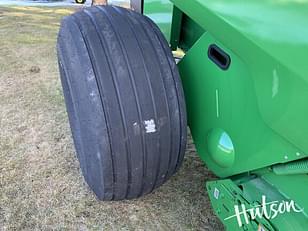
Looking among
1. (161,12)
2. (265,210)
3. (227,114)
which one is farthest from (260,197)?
(161,12)

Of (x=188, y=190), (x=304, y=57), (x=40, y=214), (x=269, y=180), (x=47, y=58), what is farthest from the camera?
(x=47, y=58)

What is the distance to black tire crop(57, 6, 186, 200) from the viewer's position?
4.63 ft

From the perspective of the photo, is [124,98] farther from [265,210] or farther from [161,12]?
[161,12]

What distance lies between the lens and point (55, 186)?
2068 mm

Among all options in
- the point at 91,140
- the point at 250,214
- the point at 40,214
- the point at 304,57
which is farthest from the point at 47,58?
the point at 304,57

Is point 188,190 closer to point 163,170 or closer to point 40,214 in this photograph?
point 163,170

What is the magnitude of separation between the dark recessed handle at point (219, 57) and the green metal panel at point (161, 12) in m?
0.53

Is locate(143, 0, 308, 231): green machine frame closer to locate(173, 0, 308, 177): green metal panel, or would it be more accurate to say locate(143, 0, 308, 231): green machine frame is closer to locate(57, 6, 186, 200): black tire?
locate(173, 0, 308, 177): green metal panel

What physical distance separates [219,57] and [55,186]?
108 centimetres

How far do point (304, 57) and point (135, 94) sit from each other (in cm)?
58

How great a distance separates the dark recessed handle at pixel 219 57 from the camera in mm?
1362

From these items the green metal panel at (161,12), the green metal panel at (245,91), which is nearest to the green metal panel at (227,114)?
the green metal panel at (245,91)

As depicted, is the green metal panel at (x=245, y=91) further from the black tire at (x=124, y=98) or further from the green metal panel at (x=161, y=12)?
the green metal panel at (x=161, y=12)

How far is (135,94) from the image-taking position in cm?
142
